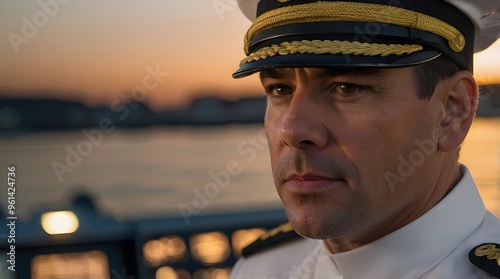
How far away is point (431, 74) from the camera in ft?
4.81

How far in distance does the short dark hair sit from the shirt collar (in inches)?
9.3

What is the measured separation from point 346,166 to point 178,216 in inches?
87.1

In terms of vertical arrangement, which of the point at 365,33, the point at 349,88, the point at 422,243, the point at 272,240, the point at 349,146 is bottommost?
the point at 272,240

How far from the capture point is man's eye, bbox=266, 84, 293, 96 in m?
1.51

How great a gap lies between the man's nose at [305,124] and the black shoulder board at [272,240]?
0.71 metres

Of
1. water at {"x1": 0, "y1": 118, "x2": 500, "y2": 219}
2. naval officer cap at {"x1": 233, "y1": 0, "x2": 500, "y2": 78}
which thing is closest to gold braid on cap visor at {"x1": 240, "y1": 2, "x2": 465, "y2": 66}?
naval officer cap at {"x1": 233, "y1": 0, "x2": 500, "y2": 78}

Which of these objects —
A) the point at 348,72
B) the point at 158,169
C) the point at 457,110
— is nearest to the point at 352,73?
the point at 348,72

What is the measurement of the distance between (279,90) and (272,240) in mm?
703

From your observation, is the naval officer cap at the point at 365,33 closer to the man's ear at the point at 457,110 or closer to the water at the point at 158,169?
the man's ear at the point at 457,110

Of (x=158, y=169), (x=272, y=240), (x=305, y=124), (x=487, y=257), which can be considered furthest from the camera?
(x=158, y=169)

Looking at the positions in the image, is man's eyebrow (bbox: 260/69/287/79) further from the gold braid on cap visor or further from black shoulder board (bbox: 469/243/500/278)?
black shoulder board (bbox: 469/243/500/278)

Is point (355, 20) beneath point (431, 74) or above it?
above

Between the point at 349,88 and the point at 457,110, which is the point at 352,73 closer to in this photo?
the point at 349,88

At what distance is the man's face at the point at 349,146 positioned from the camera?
1401mm
